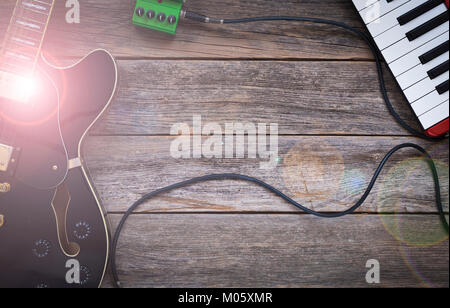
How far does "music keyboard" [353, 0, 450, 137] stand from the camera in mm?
834

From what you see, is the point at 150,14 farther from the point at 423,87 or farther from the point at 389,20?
the point at 423,87

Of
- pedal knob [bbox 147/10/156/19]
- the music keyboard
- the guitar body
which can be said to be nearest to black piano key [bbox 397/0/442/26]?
the music keyboard

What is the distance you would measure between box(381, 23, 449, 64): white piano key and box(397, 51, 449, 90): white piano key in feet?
0.16

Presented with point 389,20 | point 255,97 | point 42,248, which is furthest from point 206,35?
point 42,248

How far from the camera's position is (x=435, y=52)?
83 centimetres

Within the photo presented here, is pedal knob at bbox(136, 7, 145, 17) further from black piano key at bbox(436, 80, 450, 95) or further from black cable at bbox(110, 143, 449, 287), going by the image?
black piano key at bbox(436, 80, 450, 95)

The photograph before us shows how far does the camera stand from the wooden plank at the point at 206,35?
0.91 metres

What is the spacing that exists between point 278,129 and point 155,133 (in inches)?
13.0

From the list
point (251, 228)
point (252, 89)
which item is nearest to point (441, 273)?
point (251, 228)

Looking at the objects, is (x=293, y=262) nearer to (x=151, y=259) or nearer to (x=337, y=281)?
(x=337, y=281)

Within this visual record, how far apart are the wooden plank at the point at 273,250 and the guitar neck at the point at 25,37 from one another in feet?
1.43

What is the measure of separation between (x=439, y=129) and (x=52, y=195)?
98 centimetres

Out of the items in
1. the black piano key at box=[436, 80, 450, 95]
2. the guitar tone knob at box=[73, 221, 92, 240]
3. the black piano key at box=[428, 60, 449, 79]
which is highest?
the black piano key at box=[428, 60, 449, 79]

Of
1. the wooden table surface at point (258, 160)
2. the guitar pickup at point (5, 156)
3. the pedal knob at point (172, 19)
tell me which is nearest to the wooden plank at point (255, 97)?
the wooden table surface at point (258, 160)
